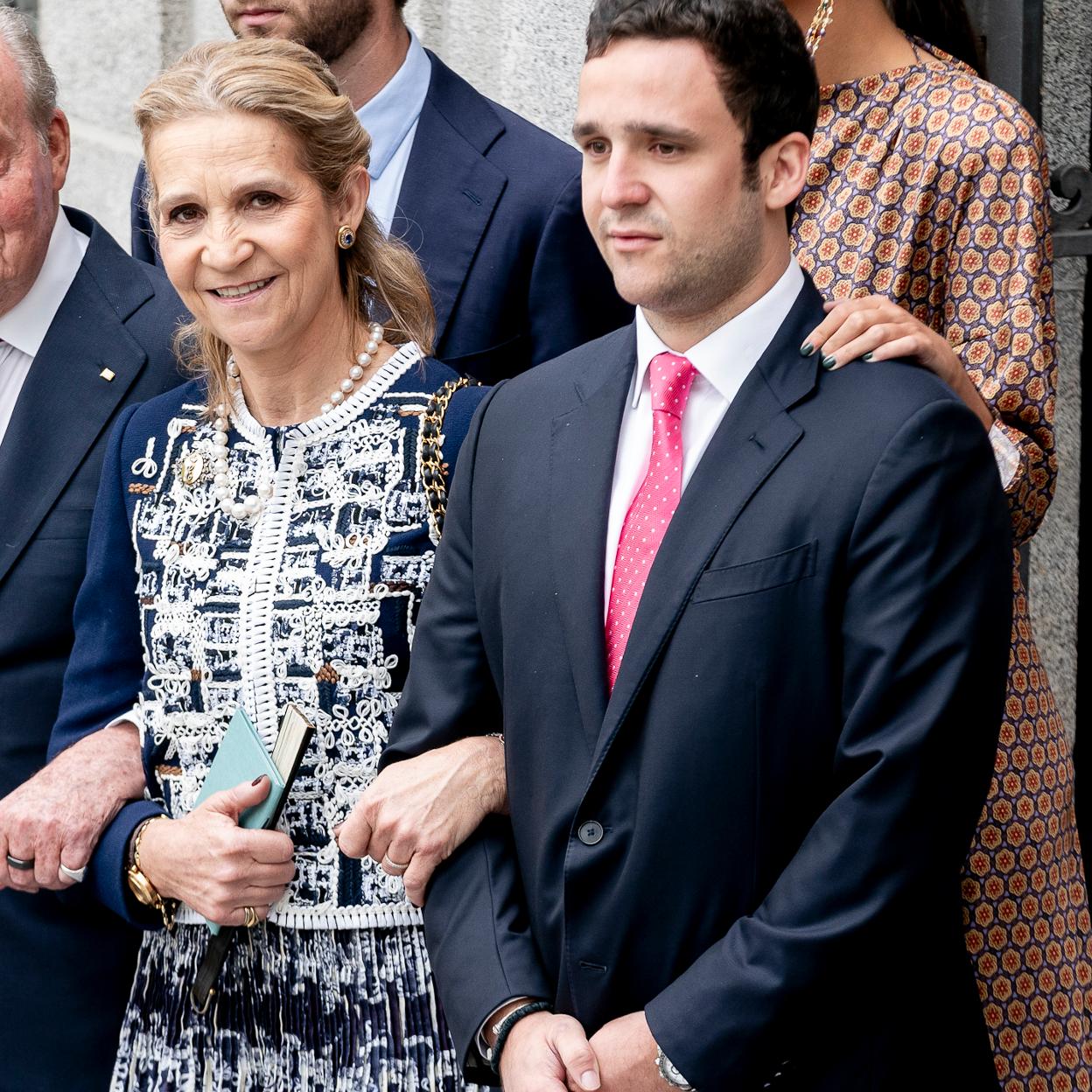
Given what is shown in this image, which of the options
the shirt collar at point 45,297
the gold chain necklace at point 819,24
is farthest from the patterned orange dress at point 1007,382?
the shirt collar at point 45,297

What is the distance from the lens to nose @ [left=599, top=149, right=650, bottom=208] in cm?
189

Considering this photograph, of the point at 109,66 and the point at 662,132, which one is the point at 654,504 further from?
the point at 109,66

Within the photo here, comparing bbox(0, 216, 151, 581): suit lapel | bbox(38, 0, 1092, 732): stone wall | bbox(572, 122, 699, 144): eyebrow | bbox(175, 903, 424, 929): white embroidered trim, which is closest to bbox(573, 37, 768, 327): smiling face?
bbox(572, 122, 699, 144): eyebrow

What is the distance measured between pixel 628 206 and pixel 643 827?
2.35 feet

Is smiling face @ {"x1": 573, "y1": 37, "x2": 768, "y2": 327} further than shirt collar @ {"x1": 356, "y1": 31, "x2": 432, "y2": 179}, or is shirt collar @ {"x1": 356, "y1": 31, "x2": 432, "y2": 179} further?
shirt collar @ {"x1": 356, "y1": 31, "x2": 432, "y2": 179}

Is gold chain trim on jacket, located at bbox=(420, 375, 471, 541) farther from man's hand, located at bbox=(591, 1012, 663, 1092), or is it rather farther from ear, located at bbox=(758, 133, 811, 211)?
man's hand, located at bbox=(591, 1012, 663, 1092)

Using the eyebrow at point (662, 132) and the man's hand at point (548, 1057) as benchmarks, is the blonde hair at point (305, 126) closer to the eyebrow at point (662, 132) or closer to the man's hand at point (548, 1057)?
the eyebrow at point (662, 132)

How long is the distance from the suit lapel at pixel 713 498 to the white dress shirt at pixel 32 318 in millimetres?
1504

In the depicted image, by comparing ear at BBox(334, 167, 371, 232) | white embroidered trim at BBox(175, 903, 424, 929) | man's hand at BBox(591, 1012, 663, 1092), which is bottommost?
white embroidered trim at BBox(175, 903, 424, 929)

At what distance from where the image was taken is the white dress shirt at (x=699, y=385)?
1954 mm

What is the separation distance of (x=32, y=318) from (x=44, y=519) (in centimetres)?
43

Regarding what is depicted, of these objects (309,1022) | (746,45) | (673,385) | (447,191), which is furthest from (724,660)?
(447,191)

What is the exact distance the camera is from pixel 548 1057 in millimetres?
1877

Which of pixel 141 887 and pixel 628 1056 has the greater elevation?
pixel 628 1056
